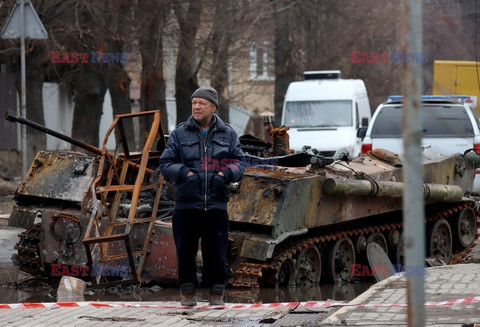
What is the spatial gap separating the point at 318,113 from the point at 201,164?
1745cm

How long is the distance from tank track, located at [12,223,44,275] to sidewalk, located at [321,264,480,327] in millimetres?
3734

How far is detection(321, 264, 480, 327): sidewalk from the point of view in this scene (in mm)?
7137

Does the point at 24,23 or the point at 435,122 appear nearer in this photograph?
the point at 24,23

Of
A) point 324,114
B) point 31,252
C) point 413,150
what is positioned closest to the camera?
point 413,150

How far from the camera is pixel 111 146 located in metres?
40.2

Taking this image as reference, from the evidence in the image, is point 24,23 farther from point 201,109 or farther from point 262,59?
point 262,59

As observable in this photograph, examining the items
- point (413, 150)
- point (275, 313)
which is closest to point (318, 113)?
point (275, 313)

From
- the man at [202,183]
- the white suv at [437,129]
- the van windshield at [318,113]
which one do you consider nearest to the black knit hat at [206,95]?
the man at [202,183]

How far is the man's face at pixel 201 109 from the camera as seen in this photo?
8234 millimetres

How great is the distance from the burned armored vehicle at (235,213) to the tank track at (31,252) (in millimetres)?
14

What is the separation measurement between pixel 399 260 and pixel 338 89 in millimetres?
13777

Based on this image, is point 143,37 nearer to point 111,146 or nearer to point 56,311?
point 56,311

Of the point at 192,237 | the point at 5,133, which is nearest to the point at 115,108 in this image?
the point at 5,133

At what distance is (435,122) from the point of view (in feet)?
57.9
